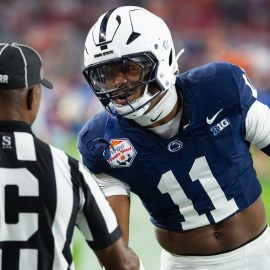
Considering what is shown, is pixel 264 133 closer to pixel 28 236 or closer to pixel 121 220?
pixel 121 220

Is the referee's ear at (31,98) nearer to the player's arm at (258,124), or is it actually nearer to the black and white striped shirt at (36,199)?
the black and white striped shirt at (36,199)

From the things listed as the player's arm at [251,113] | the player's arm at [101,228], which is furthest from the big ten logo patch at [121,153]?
the player's arm at [101,228]

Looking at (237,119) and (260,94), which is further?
(260,94)

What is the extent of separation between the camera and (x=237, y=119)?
389 centimetres

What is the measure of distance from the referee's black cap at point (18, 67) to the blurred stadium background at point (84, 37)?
319 inches

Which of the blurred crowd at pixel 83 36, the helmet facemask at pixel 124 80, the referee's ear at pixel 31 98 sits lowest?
the blurred crowd at pixel 83 36

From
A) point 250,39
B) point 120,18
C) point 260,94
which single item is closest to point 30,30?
point 250,39

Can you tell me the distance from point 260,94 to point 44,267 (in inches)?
291

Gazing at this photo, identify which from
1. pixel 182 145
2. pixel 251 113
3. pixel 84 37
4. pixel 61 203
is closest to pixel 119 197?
pixel 182 145

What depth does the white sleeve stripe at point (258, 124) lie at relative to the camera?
12.7ft

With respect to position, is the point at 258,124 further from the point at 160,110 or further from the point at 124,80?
the point at 124,80

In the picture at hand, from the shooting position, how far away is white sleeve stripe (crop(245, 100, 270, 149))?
3883 mm

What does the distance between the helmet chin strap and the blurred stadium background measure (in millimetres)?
7136

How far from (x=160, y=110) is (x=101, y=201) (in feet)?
3.03
